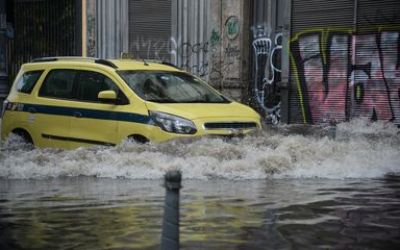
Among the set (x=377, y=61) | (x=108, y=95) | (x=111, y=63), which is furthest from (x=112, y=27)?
(x=108, y=95)

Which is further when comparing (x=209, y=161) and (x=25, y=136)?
(x=25, y=136)

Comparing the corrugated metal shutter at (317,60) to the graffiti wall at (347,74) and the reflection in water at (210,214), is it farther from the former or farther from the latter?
the reflection in water at (210,214)

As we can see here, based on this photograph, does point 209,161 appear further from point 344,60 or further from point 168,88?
point 344,60

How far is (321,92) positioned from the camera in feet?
51.8

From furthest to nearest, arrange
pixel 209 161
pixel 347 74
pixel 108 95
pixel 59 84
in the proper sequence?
pixel 347 74 < pixel 59 84 < pixel 108 95 < pixel 209 161

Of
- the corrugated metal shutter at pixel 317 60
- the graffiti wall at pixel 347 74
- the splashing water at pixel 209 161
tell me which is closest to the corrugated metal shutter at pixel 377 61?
the graffiti wall at pixel 347 74

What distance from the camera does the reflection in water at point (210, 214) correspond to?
216 inches

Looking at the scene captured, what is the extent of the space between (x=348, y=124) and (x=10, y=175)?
27.4ft

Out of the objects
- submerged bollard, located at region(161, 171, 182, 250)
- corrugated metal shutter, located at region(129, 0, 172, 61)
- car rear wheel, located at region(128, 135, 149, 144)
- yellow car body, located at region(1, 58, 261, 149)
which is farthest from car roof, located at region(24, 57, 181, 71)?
corrugated metal shutter, located at region(129, 0, 172, 61)

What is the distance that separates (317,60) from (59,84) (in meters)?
7.27

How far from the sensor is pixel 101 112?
32.2ft

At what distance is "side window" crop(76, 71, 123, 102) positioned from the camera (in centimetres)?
1009

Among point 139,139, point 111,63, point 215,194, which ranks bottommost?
point 215,194

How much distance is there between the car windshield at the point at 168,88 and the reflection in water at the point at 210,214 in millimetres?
1733
